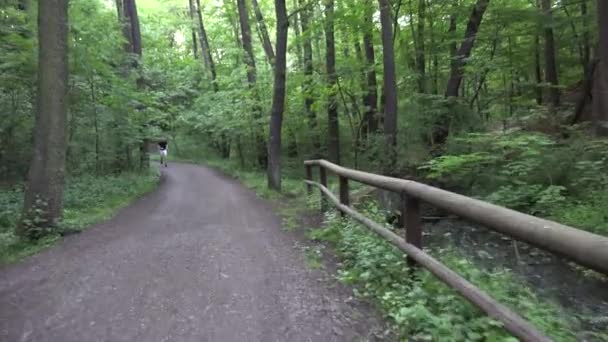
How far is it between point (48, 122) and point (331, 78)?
9.56 metres

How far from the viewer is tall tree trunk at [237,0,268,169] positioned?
1697cm

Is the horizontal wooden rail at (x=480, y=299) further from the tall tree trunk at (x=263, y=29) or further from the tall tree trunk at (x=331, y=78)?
the tall tree trunk at (x=263, y=29)

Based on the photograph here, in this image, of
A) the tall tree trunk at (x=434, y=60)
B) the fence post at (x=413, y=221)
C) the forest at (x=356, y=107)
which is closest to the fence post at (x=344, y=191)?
the forest at (x=356, y=107)

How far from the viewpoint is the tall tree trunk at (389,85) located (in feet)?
35.0

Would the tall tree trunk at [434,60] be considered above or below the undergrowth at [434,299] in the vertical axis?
above

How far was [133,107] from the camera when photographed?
15.7 m

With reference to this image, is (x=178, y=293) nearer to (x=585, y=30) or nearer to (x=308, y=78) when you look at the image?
(x=308, y=78)

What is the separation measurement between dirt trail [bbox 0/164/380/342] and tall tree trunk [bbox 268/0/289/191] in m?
5.51

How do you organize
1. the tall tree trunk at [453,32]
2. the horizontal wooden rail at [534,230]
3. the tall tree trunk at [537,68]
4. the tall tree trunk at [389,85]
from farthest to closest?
the tall tree trunk at [537,68], the tall tree trunk at [453,32], the tall tree trunk at [389,85], the horizontal wooden rail at [534,230]

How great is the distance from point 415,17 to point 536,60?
5423 mm

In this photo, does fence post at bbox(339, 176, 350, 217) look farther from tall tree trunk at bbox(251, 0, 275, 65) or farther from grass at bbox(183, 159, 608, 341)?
tall tree trunk at bbox(251, 0, 275, 65)

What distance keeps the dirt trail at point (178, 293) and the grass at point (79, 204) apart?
477 millimetres

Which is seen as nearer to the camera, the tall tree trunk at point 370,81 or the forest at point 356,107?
the forest at point 356,107

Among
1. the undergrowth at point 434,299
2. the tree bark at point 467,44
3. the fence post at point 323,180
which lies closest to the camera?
the undergrowth at point 434,299
